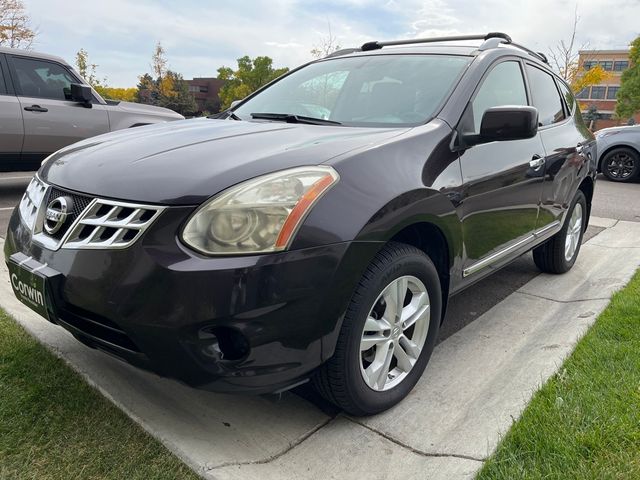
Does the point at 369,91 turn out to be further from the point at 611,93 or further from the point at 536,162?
the point at 611,93

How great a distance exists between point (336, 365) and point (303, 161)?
77 cm

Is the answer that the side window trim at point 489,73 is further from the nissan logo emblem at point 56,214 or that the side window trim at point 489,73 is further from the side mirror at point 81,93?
the side mirror at point 81,93

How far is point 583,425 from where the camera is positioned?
6.86ft

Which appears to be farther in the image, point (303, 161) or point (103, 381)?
point (103, 381)

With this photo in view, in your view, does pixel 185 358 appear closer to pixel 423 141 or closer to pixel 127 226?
pixel 127 226

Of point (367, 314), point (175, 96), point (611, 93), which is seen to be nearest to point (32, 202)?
point (367, 314)

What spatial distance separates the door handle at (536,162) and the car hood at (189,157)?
1.21 metres

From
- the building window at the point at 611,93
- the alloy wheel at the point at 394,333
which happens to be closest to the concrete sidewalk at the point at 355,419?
the alloy wheel at the point at 394,333

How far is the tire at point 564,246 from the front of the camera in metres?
4.19

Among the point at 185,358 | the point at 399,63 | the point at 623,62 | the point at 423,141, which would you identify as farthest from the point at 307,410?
the point at 623,62

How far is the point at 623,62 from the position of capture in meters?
68.3

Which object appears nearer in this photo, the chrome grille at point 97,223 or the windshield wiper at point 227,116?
the chrome grille at point 97,223

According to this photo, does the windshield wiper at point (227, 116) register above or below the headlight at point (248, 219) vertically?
above

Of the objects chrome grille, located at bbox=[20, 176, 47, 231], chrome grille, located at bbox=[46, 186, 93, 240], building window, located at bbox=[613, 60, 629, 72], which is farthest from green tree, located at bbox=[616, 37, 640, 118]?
chrome grille, located at bbox=[46, 186, 93, 240]
